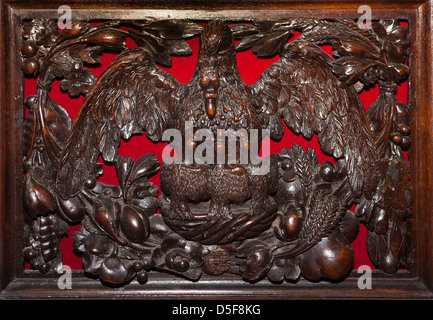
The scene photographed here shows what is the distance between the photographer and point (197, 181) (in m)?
1.09

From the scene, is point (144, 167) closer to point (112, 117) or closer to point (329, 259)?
point (112, 117)

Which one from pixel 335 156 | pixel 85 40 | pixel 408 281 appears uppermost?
pixel 85 40

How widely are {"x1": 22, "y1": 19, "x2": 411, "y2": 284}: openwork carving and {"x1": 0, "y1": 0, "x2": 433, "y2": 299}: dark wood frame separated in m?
0.03

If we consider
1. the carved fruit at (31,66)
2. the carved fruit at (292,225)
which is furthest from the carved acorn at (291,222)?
the carved fruit at (31,66)

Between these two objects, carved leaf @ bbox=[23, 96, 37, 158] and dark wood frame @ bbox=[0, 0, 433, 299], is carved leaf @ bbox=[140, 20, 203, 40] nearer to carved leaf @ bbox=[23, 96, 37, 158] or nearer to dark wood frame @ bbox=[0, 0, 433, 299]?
dark wood frame @ bbox=[0, 0, 433, 299]

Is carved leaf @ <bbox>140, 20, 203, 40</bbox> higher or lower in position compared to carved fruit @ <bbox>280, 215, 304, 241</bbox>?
higher

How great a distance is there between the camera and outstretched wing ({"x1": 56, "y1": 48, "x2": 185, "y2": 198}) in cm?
113

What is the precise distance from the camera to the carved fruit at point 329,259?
1.12 metres

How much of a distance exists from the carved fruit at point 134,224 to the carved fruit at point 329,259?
394 mm

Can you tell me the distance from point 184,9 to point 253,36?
18 centimetres

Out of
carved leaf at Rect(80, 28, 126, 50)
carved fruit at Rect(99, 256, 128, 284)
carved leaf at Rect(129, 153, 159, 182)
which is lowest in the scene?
carved fruit at Rect(99, 256, 128, 284)

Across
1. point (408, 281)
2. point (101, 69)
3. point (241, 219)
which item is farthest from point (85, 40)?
point (408, 281)

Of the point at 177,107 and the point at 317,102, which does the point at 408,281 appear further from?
the point at 177,107

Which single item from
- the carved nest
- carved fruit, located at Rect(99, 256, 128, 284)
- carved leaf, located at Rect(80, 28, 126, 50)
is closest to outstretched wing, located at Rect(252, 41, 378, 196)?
the carved nest
